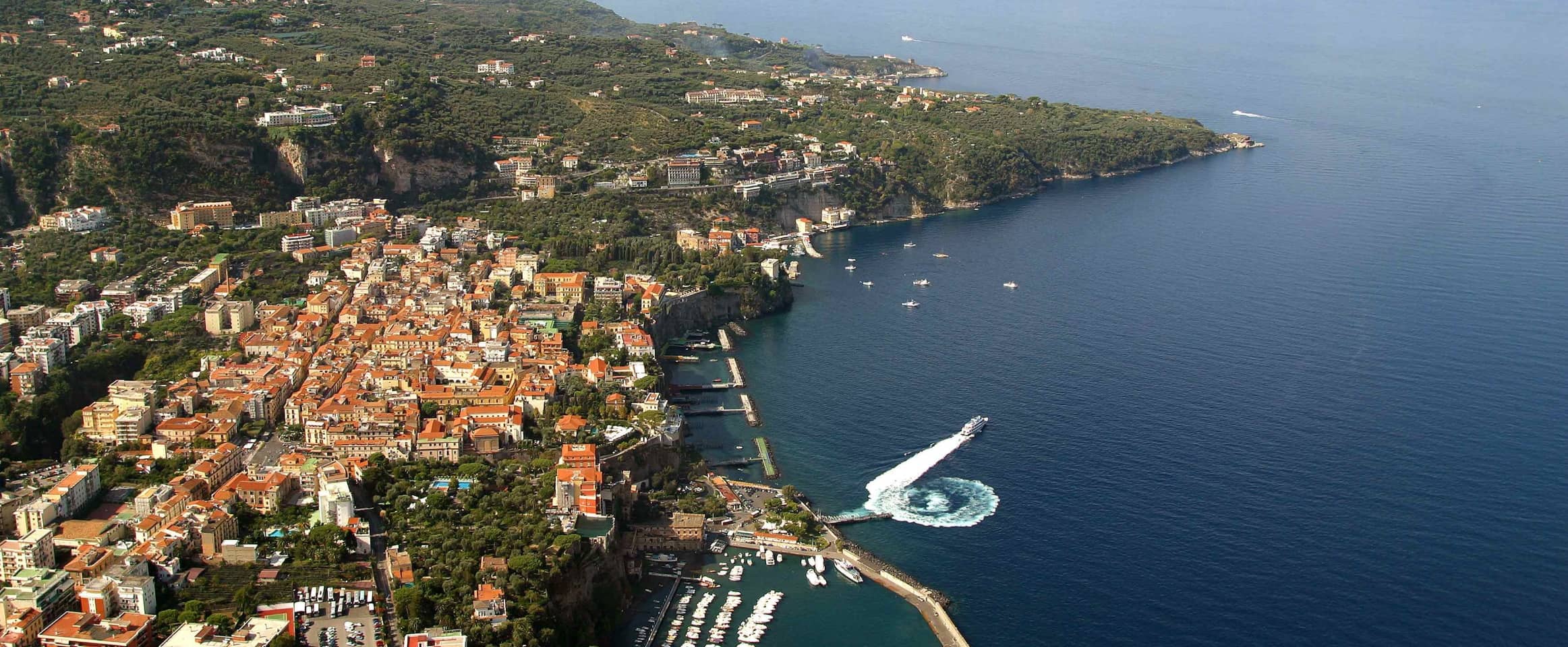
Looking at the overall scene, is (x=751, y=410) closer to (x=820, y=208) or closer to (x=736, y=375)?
(x=736, y=375)

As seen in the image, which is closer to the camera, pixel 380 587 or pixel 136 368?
pixel 380 587

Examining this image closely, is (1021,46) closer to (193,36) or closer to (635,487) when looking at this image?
(193,36)

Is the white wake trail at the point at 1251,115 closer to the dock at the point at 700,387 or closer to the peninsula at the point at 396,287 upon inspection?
the peninsula at the point at 396,287

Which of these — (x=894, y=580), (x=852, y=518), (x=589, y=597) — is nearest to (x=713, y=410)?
(x=852, y=518)

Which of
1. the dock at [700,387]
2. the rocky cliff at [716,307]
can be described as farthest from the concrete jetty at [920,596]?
the rocky cliff at [716,307]

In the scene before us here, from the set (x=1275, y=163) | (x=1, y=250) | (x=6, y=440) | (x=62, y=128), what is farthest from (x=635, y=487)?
(x=1275, y=163)

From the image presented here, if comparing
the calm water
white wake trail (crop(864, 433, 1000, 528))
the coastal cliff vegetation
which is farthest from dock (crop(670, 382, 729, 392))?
the coastal cliff vegetation
